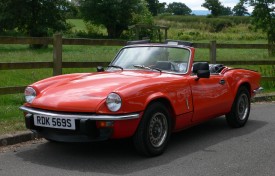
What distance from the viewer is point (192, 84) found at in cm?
601

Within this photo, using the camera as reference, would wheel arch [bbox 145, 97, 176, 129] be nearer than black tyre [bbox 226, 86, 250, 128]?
Yes

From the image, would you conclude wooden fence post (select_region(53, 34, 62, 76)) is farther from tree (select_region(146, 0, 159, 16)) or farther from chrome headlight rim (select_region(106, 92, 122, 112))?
tree (select_region(146, 0, 159, 16))

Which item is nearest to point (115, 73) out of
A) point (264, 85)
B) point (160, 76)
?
point (160, 76)

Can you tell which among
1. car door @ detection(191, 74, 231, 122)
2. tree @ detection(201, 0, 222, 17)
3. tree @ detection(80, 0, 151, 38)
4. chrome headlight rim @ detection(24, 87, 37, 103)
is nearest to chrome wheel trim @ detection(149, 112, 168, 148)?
car door @ detection(191, 74, 231, 122)

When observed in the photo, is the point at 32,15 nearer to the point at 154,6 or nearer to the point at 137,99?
the point at 137,99

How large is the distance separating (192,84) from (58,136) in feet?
6.54

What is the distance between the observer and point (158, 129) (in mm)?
5434

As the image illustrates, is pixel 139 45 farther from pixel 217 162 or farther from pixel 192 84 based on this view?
pixel 217 162

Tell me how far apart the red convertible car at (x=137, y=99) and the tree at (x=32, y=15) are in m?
33.4

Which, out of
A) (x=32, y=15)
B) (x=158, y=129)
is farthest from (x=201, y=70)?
(x=32, y=15)

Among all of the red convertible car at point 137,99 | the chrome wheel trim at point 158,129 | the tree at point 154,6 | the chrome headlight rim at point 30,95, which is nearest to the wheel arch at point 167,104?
the red convertible car at point 137,99

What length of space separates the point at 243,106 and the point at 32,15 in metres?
35.3

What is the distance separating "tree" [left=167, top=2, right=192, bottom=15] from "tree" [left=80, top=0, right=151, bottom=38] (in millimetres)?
87688

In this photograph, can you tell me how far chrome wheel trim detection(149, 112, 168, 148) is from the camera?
5.32 metres
